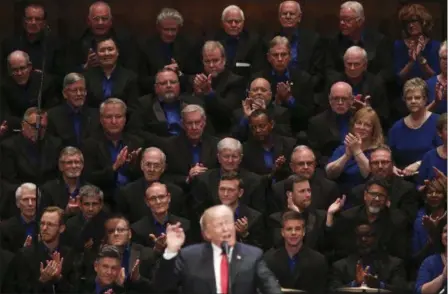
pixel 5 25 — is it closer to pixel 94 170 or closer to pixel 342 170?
pixel 94 170

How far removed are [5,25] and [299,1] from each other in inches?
69.8

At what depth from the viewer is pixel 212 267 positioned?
5793 mm

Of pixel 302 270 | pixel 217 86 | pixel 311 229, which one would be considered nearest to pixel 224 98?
pixel 217 86

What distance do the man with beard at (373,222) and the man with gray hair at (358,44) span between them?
108cm

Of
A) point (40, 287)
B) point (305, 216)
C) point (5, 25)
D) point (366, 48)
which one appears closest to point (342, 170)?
point (305, 216)

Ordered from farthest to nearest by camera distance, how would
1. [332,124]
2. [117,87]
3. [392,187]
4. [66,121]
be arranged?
Result: [117,87], [66,121], [332,124], [392,187]

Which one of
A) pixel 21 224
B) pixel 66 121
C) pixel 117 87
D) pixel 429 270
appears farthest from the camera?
pixel 117 87

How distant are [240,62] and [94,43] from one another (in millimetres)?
826

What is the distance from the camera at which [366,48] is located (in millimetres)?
8039

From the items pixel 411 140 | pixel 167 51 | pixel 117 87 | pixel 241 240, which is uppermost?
pixel 167 51

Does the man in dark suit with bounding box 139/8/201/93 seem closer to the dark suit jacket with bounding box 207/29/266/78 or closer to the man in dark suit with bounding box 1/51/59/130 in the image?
the dark suit jacket with bounding box 207/29/266/78

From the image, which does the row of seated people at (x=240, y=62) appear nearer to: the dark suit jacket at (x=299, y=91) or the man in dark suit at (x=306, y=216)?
the dark suit jacket at (x=299, y=91)

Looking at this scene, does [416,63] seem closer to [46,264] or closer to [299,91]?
[299,91]

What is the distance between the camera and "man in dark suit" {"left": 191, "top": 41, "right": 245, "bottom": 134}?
25.2ft
